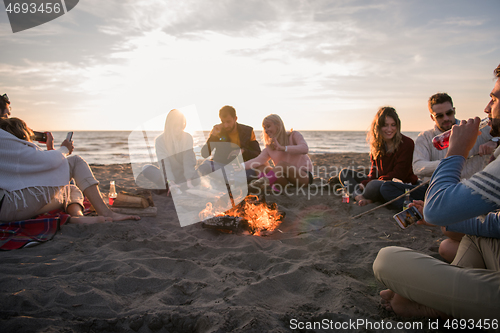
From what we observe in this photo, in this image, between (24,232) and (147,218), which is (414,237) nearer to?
(147,218)

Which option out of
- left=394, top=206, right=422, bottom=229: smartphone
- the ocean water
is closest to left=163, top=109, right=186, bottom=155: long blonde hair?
the ocean water

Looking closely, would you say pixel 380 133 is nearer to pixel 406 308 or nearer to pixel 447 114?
pixel 447 114

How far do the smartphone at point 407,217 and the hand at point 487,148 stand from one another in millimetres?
956

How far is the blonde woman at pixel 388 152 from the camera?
4289mm

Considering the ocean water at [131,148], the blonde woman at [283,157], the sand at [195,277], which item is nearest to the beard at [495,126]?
the sand at [195,277]

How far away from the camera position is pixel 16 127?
3.04 metres

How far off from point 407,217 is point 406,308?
111cm

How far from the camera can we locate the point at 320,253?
278cm

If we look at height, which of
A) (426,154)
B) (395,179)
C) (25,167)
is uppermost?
(25,167)

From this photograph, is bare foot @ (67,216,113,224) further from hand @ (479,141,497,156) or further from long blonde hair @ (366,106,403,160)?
hand @ (479,141,497,156)

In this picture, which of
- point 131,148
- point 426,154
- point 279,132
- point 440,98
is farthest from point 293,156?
point 131,148

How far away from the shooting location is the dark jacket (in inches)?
252

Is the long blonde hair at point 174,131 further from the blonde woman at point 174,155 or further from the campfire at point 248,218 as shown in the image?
the campfire at point 248,218

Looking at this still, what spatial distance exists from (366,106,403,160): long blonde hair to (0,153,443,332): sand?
1243 millimetres
